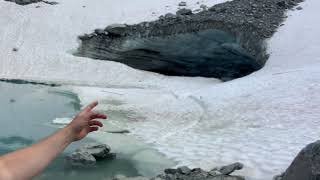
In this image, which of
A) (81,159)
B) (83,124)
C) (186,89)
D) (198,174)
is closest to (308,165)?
(198,174)

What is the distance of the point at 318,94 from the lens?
9.76 m

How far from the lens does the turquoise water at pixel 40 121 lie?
264 inches

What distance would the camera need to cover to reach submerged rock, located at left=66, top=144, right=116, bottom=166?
695 centimetres

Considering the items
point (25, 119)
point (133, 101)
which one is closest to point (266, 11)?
point (133, 101)

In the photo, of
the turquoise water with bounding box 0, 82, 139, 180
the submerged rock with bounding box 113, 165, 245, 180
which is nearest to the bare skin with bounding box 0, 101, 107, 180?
the submerged rock with bounding box 113, 165, 245, 180

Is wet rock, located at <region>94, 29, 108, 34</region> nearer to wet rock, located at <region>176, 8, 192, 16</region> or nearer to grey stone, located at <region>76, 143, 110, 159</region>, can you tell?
wet rock, located at <region>176, 8, 192, 16</region>

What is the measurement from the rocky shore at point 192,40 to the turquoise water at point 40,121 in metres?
4.31

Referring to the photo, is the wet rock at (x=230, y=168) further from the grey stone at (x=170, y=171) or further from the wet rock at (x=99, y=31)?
the wet rock at (x=99, y=31)

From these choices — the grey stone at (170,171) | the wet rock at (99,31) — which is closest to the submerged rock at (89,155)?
the grey stone at (170,171)

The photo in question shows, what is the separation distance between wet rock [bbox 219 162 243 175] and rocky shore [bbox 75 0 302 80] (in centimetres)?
922

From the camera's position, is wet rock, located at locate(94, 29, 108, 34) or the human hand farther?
wet rock, located at locate(94, 29, 108, 34)

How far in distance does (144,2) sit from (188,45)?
152 inches

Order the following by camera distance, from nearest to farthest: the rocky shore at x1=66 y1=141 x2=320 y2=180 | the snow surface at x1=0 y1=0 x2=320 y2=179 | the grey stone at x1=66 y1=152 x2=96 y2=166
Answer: the rocky shore at x1=66 y1=141 x2=320 y2=180 < the grey stone at x1=66 y1=152 x2=96 y2=166 < the snow surface at x1=0 y1=0 x2=320 y2=179

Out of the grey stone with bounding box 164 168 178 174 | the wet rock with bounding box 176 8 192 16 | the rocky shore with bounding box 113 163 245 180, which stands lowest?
the grey stone with bounding box 164 168 178 174
